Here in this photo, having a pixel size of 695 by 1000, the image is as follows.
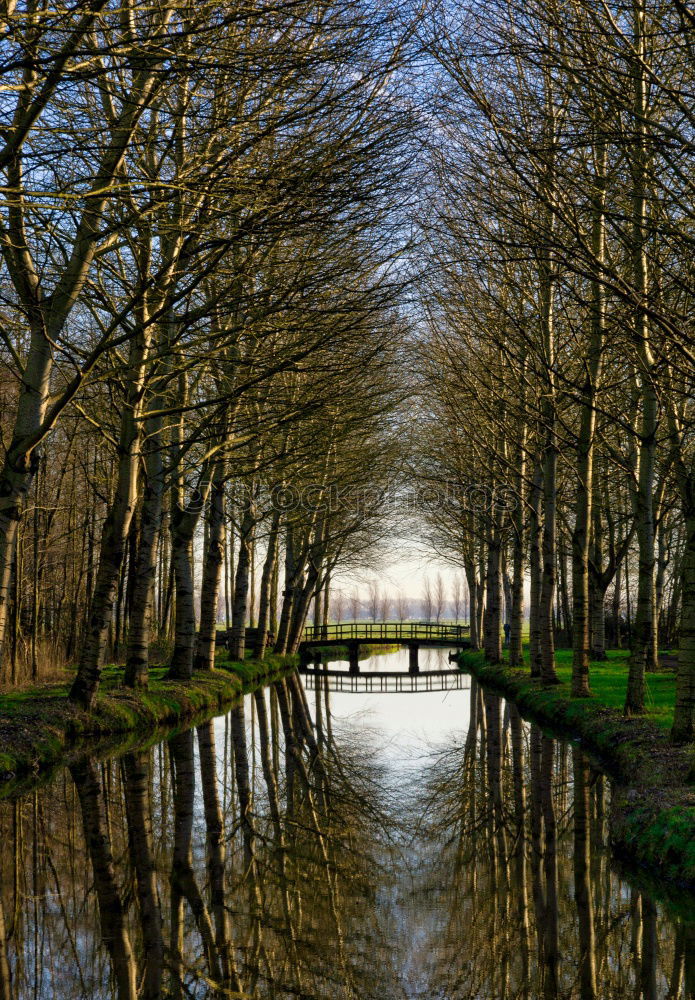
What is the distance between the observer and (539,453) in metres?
22.9

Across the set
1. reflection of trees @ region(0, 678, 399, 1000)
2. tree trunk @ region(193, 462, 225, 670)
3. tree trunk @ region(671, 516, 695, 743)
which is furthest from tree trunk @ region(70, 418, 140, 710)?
tree trunk @ region(671, 516, 695, 743)

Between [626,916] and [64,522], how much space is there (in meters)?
28.2

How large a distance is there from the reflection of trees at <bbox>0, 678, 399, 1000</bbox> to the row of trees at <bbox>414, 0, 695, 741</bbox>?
5.04 m

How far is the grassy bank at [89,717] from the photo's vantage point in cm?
1212

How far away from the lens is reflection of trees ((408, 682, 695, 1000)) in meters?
5.45

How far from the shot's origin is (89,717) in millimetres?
14703

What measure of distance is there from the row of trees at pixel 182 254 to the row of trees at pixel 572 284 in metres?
1.37

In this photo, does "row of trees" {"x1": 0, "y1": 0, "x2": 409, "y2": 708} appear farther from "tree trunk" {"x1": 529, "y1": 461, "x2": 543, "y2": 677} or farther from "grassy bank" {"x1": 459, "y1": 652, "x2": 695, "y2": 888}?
"grassy bank" {"x1": 459, "y1": 652, "x2": 695, "y2": 888}

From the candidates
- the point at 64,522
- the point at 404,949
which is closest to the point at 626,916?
the point at 404,949

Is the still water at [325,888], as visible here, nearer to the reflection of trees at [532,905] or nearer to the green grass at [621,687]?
the reflection of trees at [532,905]

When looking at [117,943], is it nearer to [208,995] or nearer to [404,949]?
[208,995]

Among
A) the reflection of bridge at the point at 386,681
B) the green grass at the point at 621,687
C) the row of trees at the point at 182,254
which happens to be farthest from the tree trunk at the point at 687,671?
the reflection of bridge at the point at 386,681

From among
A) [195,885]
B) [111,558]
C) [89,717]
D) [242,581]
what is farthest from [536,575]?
[195,885]

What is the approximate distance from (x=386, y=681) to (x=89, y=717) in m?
26.2
